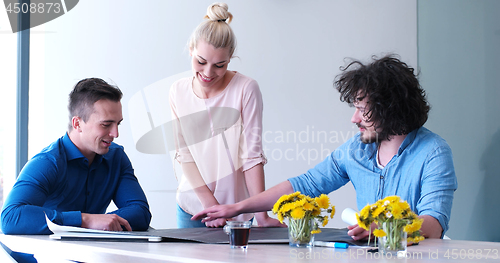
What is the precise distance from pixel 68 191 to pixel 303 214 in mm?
1037

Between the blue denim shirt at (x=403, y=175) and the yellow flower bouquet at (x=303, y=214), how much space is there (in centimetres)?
44

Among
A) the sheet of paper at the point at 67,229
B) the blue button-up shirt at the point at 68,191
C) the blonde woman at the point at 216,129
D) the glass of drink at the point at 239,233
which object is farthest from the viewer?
the blonde woman at the point at 216,129

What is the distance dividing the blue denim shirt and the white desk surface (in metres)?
A: 0.21

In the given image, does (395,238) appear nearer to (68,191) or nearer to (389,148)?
(389,148)

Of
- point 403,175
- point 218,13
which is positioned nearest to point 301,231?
point 403,175

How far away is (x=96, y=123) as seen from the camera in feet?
5.78

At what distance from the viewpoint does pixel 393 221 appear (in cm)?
96

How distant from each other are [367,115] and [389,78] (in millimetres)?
155

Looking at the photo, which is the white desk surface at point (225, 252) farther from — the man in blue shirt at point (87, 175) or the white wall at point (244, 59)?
the white wall at point (244, 59)

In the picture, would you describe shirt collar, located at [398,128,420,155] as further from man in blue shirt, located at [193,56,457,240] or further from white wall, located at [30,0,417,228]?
white wall, located at [30,0,417,228]

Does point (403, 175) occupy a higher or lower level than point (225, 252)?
higher

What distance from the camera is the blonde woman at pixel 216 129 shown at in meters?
1.88

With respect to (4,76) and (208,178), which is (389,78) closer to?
(208,178)

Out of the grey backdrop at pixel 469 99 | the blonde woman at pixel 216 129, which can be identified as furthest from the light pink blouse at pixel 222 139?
the grey backdrop at pixel 469 99
